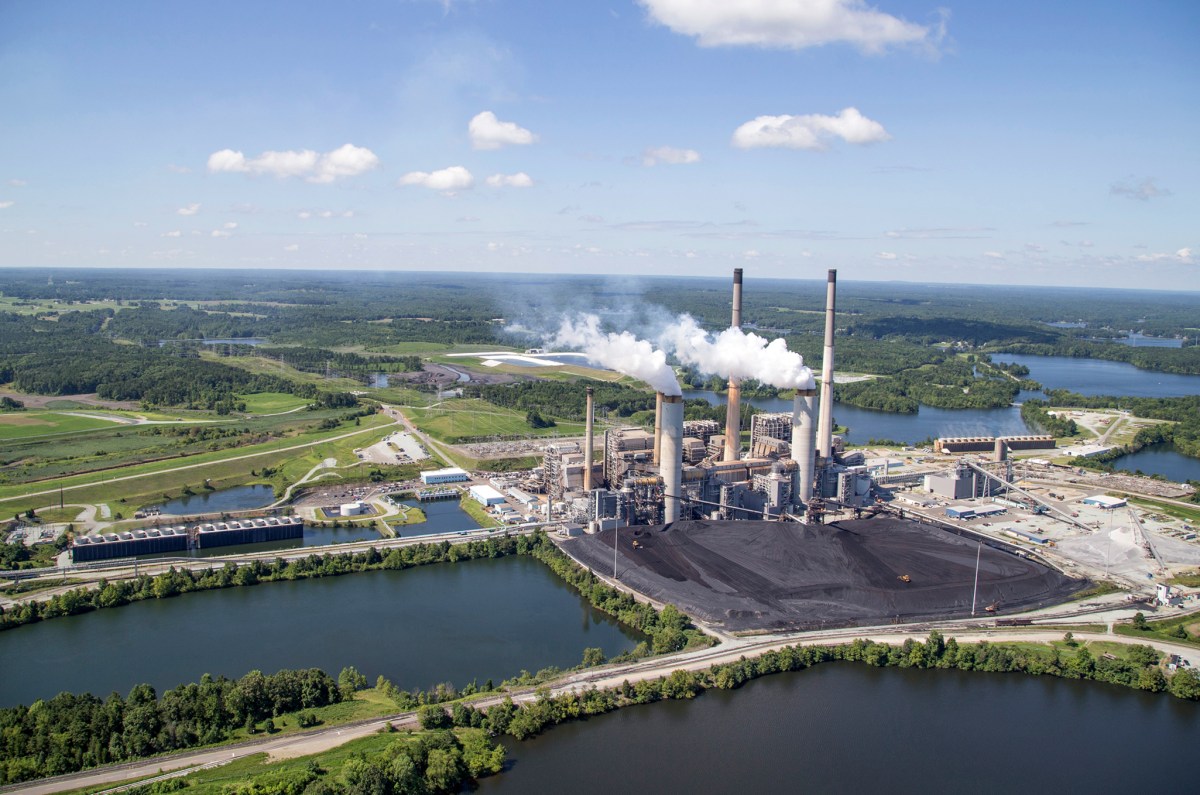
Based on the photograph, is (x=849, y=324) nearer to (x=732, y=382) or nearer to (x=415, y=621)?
(x=732, y=382)

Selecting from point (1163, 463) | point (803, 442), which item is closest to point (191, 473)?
point (803, 442)

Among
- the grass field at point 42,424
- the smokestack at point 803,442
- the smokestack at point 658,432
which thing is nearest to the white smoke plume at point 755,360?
the smokestack at point 803,442

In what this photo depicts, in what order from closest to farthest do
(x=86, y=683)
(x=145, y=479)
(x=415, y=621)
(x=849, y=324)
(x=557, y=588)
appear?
(x=86, y=683) < (x=415, y=621) < (x=557, y=588) < (x=145, y=479) < (x=849, y=324)

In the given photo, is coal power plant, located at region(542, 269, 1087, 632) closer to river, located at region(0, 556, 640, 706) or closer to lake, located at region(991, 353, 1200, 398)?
river, located at region(0, 556, 640, 706)

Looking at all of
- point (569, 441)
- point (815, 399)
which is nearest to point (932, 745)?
point (815, 399)

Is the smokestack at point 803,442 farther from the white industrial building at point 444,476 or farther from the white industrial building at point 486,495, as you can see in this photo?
the white industrial building at point 444,476

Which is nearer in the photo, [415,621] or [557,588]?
[415,621]

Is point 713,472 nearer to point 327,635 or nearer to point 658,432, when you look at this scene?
point 658,432
